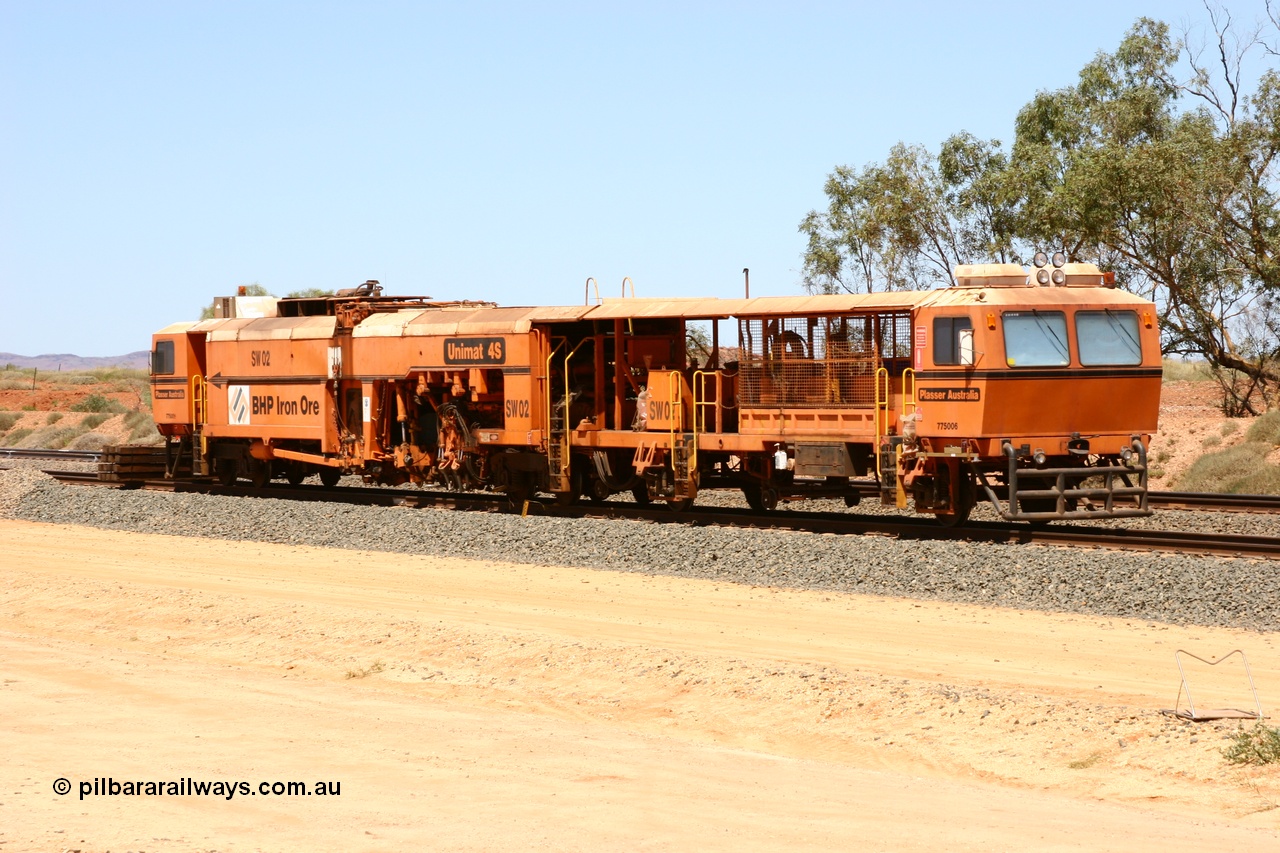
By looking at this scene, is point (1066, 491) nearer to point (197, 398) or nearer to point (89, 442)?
point (197, 398)

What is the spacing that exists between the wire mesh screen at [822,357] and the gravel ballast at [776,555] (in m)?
2.11

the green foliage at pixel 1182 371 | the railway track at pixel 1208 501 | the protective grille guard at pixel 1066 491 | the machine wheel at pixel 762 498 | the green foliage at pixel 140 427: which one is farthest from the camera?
the green foliage at pixel 1182 371

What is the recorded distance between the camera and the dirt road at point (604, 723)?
25.6 ft

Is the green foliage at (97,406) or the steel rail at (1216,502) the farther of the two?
the green foliage at (97,406)

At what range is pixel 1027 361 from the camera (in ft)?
60.9

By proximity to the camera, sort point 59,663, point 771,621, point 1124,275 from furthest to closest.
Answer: point 1124,275
point 771,621
point 59,663

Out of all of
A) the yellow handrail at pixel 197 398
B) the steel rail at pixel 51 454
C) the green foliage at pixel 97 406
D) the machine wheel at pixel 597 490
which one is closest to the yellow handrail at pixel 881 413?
the machine wheel at pixel 597 490

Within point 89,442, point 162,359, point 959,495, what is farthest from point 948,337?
point 89,442

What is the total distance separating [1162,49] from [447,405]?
23.2 m

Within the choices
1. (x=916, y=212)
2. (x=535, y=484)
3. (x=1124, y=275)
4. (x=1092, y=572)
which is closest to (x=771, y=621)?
(x=1092, y=572)

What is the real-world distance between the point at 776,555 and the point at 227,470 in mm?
14968

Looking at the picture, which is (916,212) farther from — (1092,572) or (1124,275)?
(1092,572)

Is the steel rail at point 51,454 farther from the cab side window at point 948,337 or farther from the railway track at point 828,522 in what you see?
the cab side window at point 948,337

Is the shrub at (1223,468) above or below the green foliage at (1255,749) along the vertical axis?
above
